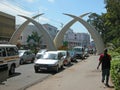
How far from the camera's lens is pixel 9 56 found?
882 inches

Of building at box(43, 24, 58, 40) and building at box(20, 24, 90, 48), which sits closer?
building at box(20, 24, 90, 48)

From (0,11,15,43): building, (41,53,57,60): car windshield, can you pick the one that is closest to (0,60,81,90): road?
(41,53,57,60): car windshield

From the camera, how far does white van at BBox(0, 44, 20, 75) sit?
21327 millimetres

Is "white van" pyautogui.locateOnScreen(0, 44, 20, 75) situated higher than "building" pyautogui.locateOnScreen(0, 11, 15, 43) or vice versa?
"building" pyautogui.locateOnScreen(0, 11, 15, 43)

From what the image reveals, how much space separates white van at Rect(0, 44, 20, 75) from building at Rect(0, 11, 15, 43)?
248ft

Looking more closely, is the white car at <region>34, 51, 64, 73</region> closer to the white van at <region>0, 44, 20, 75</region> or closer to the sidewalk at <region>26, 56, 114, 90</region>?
the white van at <region>0, 44, 20, 75</region>

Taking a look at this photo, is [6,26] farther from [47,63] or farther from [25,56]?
[47,63]

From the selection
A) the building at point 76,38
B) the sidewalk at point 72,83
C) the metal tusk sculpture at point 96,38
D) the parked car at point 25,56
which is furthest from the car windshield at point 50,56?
the building at point 76,38

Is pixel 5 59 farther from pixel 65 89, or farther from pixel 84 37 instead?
pixel 84 37

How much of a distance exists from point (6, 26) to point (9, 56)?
278 ft

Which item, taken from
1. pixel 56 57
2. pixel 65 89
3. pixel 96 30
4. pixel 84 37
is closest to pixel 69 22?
pixel 96 30

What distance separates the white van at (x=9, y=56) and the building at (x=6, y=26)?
75.7 meters

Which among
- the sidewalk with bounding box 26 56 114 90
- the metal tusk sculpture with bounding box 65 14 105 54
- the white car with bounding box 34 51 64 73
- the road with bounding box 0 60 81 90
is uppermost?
the metal tusk sculpture with bounding box 65 14 105 54

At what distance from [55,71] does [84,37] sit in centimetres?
17061
